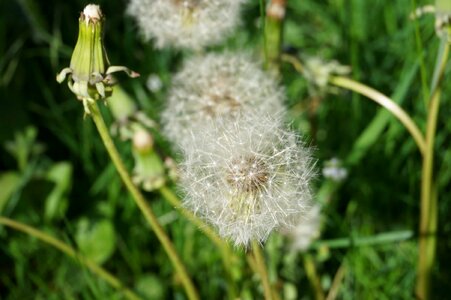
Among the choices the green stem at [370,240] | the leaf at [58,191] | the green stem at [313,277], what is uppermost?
the leaf at [58,191]

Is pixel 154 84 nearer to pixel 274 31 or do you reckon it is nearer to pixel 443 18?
pixel 274 31

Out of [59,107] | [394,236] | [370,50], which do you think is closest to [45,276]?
[59,107]

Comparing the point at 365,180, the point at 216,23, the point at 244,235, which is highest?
the point at 216,23

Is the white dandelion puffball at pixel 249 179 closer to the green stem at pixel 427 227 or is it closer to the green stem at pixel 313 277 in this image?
the green stem at pixel 427 227

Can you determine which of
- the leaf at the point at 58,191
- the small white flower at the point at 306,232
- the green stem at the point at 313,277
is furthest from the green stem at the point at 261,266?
the leaf at the point at 58,191

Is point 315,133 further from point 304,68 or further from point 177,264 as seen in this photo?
point 177,264

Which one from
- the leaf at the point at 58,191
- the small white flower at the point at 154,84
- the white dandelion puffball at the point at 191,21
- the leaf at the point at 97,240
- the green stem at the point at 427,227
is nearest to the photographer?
the green stem at the point at 427,227
